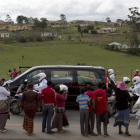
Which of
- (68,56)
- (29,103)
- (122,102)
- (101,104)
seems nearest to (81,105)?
(101,104)

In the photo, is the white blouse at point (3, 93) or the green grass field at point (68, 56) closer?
the white blouse at point (3, 93)

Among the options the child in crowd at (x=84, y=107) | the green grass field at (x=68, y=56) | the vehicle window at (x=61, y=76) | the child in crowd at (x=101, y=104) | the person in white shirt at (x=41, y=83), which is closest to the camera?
the child in crowd at (x=84, y=107)

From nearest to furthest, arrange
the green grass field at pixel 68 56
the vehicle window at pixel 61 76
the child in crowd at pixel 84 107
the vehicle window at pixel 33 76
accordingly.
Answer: the child in crowd at pixel 84 107
the vehicle window at pixel 33 76
the vehicle window at pixel 61 76
the green grass field at pixel 68 56

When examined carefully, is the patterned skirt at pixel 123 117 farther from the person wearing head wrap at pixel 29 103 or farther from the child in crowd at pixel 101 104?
the person wearing head wrap at pixel 29 103

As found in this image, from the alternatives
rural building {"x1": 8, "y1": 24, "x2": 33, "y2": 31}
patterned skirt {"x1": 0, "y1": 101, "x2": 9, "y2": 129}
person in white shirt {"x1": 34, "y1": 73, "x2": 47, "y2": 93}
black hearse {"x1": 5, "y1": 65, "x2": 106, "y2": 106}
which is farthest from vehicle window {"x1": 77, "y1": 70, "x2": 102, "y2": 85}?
rural building {"x1": 8, "y1": 24, "x2": 33, "y2": 31}

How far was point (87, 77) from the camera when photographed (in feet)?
38.5

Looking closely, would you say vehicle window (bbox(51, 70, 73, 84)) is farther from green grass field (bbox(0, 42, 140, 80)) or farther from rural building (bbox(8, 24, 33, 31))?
rural building (bbox(8, 24, 33, 31))

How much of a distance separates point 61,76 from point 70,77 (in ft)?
1.25

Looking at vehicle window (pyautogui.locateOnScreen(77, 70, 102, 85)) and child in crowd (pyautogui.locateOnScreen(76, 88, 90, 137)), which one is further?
vehicle window (pyautogui.locateOnScreen(77, 70, 102, 85))

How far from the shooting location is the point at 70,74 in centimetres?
1174

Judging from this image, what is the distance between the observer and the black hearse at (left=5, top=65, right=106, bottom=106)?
38.2 feet

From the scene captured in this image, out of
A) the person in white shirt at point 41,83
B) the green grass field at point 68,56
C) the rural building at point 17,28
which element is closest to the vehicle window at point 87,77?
the person in white shirt at point 41,83

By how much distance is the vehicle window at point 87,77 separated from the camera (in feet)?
38.2

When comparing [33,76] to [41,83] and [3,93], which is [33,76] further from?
[3,93]
